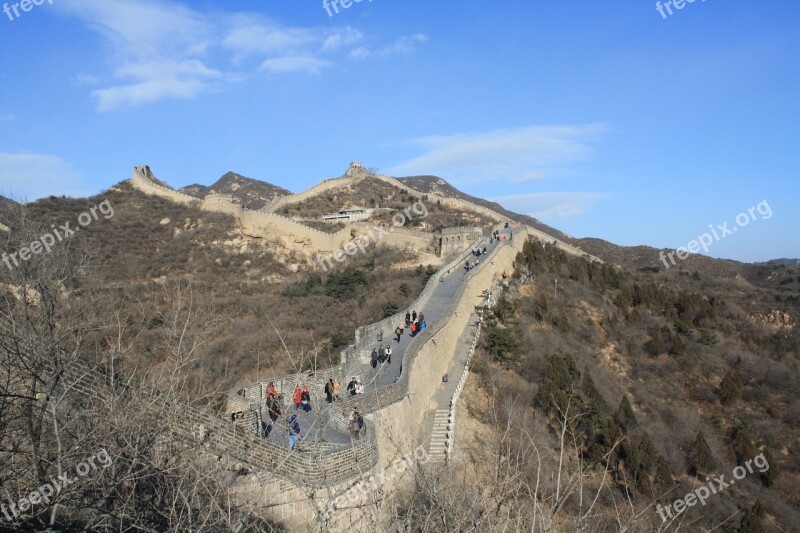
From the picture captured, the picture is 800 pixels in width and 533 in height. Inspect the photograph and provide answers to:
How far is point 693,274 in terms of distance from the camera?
50.5 m

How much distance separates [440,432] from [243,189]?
6923cm

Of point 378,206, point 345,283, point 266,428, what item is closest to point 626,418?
point 266,428

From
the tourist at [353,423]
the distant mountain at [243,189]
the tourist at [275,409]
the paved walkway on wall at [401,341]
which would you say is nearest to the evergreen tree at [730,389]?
the paved walkway on wall at [401,341]

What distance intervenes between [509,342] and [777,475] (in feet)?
28.2

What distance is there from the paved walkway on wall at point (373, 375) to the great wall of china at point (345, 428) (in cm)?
17

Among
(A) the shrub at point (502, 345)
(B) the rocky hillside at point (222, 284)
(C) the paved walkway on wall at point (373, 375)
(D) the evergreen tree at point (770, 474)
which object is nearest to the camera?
(C) the paved walkway on wall at point (373, 375)

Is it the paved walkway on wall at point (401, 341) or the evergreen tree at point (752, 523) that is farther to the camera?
the evergreen tree at point (752, 523)

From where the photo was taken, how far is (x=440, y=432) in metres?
14.5

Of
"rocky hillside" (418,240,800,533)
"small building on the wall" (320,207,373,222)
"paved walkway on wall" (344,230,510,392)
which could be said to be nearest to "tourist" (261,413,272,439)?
"paved walkway on wall" (344,230,510,392)

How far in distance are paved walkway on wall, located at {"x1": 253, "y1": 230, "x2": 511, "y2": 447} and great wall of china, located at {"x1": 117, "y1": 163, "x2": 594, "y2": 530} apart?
0.17 m

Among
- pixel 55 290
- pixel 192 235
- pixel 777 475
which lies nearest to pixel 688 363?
pixel 777 475

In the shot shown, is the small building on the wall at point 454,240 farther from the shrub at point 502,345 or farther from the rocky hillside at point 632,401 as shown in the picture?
the shrub at point 502,345

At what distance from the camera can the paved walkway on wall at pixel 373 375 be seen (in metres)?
7.28

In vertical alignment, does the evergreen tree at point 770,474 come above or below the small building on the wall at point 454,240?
below
